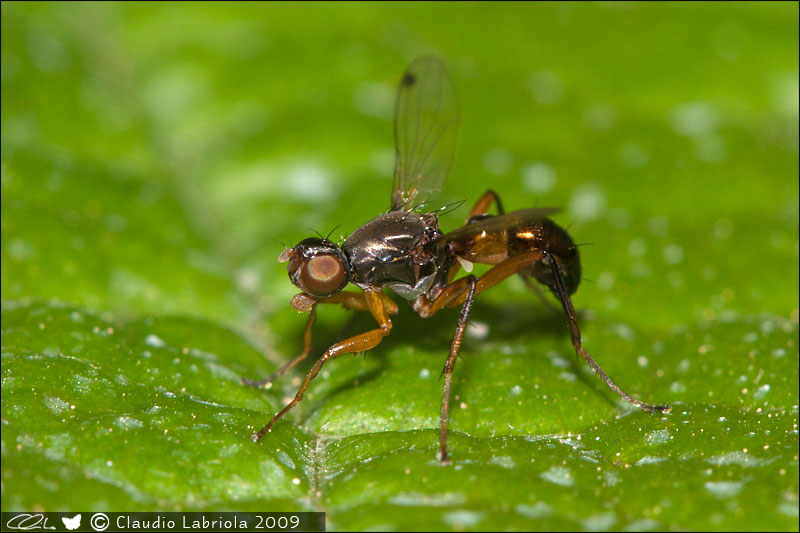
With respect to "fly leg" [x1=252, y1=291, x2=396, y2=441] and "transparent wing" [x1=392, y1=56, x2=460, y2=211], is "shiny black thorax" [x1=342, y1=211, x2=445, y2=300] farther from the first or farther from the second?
"transparent wing" [x1=392, y1=56, x2=460, y2=211]

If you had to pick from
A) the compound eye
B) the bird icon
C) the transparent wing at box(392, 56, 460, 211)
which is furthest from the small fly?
the bird icon

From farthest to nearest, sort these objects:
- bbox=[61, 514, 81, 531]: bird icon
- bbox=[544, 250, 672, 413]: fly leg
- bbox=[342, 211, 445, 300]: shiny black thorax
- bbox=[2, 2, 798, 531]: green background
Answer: bbox=[342, 211, 445, 300]: shiny black thorax, bbox=[544, 250, 672, 413]: fly leg, bbox=[2, 2, 798, 531]: green background, bbox=[61, 514, 81, 531]: bird icon

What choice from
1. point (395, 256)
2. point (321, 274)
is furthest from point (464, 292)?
point (321, 274)

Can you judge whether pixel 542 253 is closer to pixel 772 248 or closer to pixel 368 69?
pixel 772 248

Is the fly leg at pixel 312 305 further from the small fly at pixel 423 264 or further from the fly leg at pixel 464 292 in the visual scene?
the fly leg at pixel 464 292

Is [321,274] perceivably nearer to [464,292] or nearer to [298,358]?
[298,358]

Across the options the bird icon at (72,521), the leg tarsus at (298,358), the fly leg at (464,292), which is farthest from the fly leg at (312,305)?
the bird icon at (72,521)

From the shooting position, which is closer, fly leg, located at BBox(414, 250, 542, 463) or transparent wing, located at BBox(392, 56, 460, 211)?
fly leg, located at BBox(414, 250, 542, 463)
